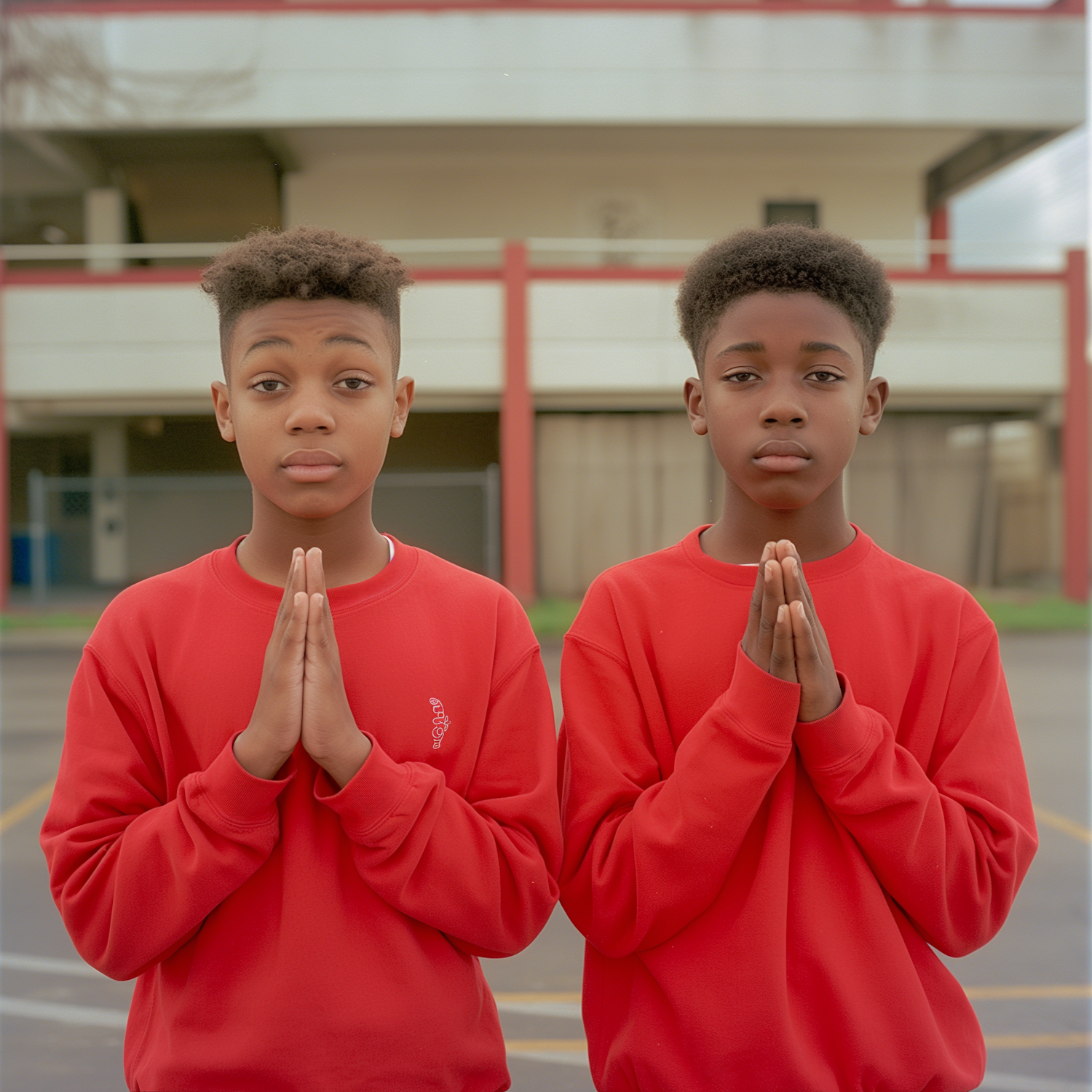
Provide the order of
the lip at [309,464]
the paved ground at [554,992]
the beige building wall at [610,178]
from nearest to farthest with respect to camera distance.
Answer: the lip at [309,464] < the paved ground at [554,992] < the beige building wall at [610,178]

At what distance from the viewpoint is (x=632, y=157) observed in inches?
635

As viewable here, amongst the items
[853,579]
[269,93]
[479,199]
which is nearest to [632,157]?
[479,199]

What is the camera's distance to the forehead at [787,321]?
4.83ft

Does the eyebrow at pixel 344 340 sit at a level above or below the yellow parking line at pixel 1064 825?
above

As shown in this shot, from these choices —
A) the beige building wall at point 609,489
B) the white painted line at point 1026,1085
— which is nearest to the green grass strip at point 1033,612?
the beige building wall at point 609,489

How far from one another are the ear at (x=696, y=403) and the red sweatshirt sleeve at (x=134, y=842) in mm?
765

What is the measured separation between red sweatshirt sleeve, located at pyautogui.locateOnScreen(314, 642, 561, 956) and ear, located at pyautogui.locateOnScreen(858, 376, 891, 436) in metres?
0.61

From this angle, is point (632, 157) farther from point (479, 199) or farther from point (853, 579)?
point (853, 579)

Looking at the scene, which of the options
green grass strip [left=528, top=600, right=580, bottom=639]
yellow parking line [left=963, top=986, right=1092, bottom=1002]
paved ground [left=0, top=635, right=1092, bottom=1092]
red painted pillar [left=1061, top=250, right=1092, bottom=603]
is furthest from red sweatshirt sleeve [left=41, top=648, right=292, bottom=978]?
red painted pillar [left=1061, top=250, right=1092, bottom=603]

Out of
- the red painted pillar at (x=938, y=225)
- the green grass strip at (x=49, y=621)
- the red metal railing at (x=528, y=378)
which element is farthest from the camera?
the red painted pillar at (x=938, y=225)

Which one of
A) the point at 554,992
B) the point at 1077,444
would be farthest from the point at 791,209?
the point at 554,992

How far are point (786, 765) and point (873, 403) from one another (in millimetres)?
544

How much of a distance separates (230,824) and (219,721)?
6.1 inches

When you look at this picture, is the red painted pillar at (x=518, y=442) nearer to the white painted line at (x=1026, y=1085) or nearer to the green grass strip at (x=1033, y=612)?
the green grass strip at (x=1033, y=612)
